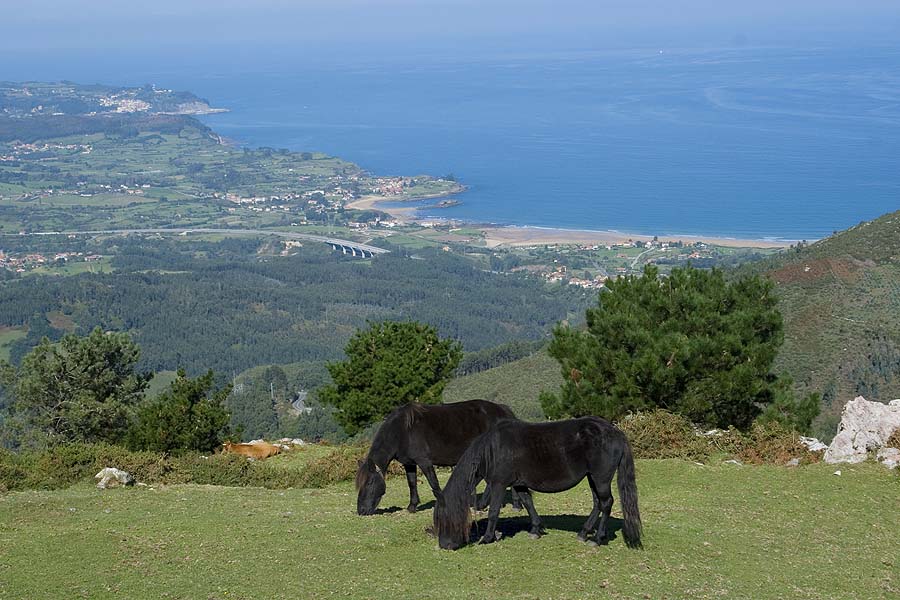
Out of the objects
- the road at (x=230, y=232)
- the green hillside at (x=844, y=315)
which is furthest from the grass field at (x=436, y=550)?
the road at (x=230, y=232)

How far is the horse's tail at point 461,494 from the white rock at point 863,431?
7298 mm

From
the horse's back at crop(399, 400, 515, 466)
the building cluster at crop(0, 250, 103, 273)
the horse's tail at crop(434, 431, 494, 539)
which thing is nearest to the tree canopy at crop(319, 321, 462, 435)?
the horse's back at crop(399, 400, 515, 466)

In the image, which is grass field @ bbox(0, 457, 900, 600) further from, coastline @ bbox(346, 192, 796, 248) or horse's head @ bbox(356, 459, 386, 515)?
coastline @ bbox(346, 192, 796, 248)

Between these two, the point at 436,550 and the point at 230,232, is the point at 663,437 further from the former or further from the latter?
the point at 230,232

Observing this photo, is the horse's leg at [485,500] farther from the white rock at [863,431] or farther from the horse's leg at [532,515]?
the white rock at [863,431]

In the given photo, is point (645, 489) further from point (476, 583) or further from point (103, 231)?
point (103, 231)

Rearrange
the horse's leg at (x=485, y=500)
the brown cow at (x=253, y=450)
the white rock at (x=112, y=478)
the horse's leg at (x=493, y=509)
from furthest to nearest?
the brown cow at (x=253, y=450), the white rock at (x=112, y=478), the horse's leg at (x=485, y=500), the horse's leg at (x=493, y=509)

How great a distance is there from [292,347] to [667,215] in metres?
62.4

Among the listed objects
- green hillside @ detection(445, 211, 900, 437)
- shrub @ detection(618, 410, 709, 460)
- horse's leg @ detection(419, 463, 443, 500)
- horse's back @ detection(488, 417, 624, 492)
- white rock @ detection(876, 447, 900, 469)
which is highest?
horse's back @ detection(488, 417, 624, 492)

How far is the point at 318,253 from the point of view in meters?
122

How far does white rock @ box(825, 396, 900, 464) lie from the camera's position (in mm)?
15328

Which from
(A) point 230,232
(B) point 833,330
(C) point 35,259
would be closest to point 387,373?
(B) point 833,330

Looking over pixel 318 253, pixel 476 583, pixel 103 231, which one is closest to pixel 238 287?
pixel 318 253

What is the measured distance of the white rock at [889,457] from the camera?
14633 mm
